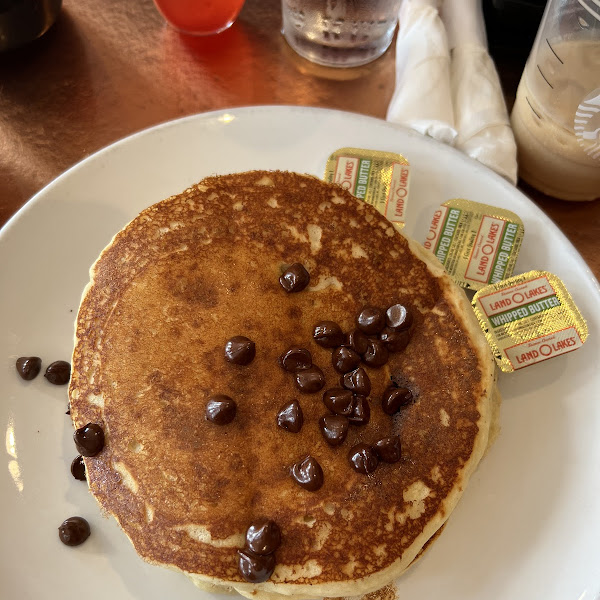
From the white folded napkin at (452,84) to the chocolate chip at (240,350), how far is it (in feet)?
3.42

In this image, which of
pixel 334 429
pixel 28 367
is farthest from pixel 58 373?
A: pixel 334 429

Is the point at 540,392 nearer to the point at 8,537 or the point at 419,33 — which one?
the point at 419,33

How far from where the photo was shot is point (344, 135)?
208cm

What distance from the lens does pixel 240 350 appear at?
156 centimetres

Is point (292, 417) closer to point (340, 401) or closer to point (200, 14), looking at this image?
point (340, 401)

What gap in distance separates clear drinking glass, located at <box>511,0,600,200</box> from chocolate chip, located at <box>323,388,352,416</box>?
3.58 ft

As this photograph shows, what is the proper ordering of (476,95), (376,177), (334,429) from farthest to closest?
(476,95)
(376,177)
(334,429)

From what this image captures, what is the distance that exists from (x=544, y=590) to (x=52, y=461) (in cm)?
138

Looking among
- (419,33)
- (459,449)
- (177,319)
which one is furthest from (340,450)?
(419,33)

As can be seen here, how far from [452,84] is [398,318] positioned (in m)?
1.09

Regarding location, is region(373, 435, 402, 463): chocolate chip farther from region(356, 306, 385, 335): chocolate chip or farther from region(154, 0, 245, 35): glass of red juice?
region(154, 0, 245, 35): glass of red juice

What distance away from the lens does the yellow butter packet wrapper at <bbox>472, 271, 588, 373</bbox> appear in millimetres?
1714

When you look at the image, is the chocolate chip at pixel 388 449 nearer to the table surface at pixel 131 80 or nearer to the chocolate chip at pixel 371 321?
the chocolate chip at pixel 371 321

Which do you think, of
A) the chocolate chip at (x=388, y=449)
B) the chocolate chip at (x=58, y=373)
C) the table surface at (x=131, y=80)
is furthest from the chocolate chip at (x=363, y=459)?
the table surface at (x=131, y=80)
